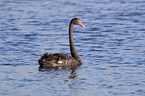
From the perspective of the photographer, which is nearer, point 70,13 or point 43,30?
point 43,30

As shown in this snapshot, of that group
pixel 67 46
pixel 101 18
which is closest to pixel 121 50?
pixel 67 46

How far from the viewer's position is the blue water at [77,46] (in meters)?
13.5

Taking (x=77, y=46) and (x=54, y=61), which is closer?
(x=54, y=61)

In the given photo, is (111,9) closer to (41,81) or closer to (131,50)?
(131,50)

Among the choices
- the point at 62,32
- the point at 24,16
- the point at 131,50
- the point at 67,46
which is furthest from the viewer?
the point at 24,16

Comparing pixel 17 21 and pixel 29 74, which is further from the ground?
pixel 17 21

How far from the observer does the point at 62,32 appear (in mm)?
24719

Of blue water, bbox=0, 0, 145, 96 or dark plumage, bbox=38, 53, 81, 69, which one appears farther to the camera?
dark plumage, bbox=38, 53, 81, 69

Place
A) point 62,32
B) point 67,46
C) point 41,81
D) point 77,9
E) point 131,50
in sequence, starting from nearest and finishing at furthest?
point 41,81, point 131,50, point 67,46, point 62,32, point 77,9

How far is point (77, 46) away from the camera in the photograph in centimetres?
2102

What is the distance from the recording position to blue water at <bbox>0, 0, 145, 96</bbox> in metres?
13.5

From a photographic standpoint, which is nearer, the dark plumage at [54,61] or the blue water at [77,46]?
the blue water at [77,46]

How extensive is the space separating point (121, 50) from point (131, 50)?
0.46 metres

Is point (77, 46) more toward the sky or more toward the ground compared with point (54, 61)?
more toward the sky
